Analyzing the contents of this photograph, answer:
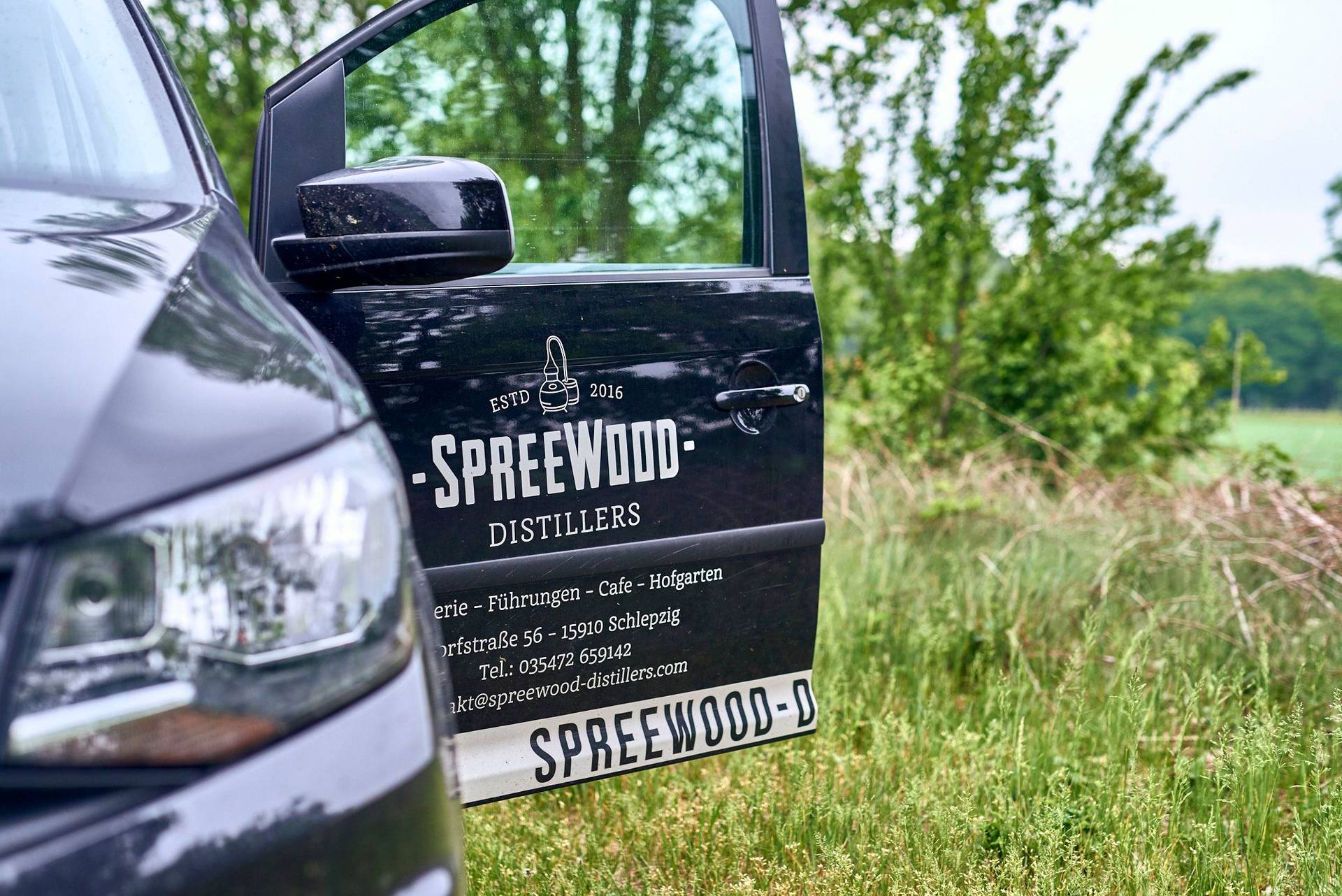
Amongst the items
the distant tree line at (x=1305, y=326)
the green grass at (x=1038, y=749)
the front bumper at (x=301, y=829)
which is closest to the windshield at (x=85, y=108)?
the front bumper at (x=301, y=829)

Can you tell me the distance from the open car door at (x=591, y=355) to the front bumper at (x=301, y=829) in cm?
71

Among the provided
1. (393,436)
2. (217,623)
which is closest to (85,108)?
(393,436)

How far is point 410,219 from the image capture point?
5.18 ft

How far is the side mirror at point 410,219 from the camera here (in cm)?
157

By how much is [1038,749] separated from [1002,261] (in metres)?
3.68

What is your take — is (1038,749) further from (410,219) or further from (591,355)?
(410,219)

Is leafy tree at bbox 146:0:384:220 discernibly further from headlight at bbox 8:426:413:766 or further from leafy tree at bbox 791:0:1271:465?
headlight at bbox 8:426:413:766

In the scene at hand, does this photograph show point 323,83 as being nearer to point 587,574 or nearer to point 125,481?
point 587,574

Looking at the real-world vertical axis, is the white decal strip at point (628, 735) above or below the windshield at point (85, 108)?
below

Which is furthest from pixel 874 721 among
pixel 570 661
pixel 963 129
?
pixel 963 129

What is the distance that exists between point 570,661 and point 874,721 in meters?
1.01

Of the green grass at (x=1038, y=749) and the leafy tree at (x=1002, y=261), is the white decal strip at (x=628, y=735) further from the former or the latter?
the leafy tree at (x=1002, y=261)

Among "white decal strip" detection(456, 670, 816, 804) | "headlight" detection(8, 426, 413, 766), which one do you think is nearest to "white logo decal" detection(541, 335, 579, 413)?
"white decal strip" detection(456, 670, 816, 804)

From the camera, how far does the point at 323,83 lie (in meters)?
1.88
